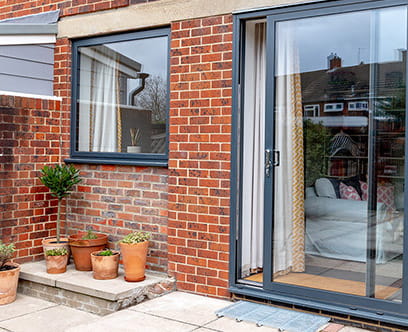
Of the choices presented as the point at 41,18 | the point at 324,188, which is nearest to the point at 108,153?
the point at 41,18

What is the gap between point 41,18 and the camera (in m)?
5.68

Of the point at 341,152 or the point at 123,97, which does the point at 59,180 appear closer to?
the point at 123,97

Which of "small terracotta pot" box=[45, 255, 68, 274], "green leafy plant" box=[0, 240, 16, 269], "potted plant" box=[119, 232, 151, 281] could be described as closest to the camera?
"potted plant" box=[119, 232, 151, 281]

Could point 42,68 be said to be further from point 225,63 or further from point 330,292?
point 330,292

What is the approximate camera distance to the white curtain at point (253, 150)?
440 cm

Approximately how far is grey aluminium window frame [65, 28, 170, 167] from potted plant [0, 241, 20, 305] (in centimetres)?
120

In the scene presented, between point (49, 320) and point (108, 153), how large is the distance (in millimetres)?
1779

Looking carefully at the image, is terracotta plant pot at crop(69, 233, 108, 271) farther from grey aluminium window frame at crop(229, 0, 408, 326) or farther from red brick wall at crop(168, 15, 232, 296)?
grey aluminium window frame at crop(229, 0, 408, 326)

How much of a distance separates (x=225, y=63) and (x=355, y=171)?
1.41 metres

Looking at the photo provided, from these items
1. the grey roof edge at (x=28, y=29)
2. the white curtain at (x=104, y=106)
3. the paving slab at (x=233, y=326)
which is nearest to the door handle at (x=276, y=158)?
the paving slab at (x=233, y=326)

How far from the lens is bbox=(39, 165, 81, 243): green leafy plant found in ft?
16.5

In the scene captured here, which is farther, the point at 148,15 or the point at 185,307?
the point at 148,15

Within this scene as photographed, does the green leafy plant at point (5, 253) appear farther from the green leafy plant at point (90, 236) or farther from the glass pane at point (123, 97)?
the glass pane at point (123, 97)

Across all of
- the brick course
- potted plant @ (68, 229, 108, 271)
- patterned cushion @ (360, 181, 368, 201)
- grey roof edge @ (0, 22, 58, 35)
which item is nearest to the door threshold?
the brick course
